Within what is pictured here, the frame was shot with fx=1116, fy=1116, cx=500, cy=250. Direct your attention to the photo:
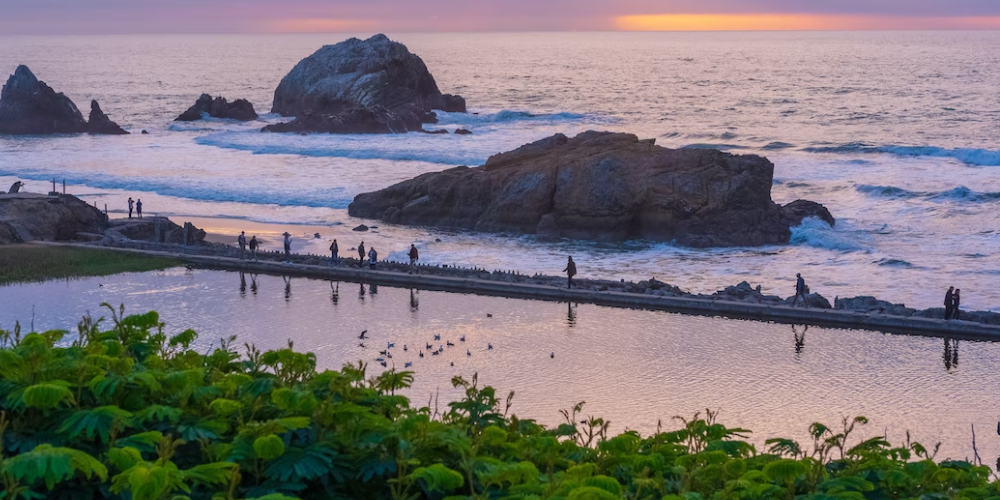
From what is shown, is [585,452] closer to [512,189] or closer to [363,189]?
[512,189]

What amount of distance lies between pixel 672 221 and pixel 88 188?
100 feet

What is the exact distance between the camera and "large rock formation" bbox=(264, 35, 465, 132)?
9100 cm

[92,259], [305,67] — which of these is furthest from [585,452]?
[305,67]

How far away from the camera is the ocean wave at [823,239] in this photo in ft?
128

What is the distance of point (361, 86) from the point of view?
93062mm

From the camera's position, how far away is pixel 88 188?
178ft

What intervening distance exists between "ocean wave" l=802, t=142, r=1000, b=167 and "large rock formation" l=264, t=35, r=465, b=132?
31.5 metres

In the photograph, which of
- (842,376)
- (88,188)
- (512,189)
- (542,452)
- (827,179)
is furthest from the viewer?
(827,179)

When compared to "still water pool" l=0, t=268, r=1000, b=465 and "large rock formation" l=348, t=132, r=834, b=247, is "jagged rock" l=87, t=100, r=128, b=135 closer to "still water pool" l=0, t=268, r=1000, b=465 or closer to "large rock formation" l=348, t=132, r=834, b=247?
"large rock formation" l=348, t=132, r=834, b=247

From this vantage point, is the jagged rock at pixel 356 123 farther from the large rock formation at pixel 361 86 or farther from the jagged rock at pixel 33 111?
the jagged rock at pixel 33 111

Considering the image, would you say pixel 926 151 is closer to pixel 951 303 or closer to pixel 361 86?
pixel 361 86

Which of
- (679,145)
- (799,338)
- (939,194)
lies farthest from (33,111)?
(799,338)

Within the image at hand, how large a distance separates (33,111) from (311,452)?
87487 mm

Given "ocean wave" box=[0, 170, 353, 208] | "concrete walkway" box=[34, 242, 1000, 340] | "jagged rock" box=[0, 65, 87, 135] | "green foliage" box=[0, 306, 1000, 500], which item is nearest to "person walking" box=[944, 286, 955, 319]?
"concrete walkway" box=[34, 242, 1000, 340]
